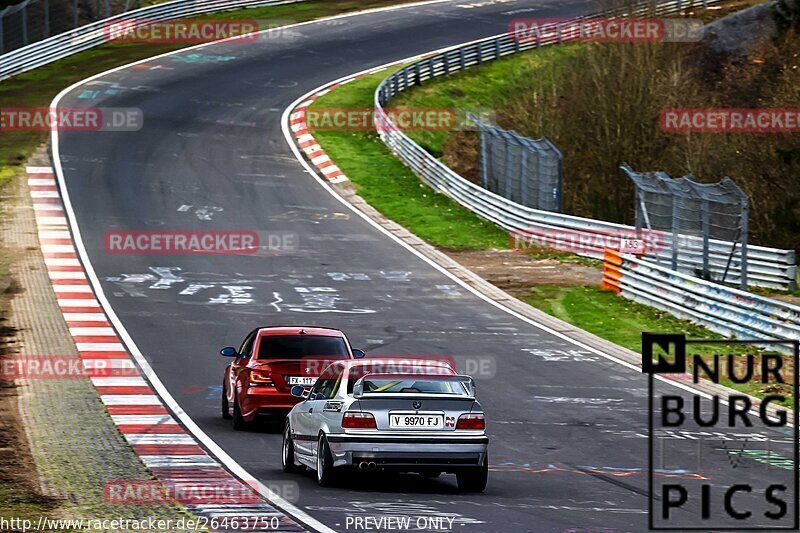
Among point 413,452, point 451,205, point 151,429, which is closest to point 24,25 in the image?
point 451,205

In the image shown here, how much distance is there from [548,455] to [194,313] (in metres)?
12.4

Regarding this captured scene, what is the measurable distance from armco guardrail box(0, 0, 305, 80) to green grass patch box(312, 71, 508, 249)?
12196 mm

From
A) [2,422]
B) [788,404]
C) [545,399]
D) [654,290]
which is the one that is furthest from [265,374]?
[654,290]

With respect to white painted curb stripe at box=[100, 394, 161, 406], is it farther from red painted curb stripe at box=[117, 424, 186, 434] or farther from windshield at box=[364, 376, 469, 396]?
windshield at box=[364, 376, 469, 396]

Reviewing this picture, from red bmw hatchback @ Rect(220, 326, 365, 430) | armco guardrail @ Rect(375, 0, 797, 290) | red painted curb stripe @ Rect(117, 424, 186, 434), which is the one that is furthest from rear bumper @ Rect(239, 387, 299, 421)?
armco guardrail @ Rect(375, 0, 797, 290)

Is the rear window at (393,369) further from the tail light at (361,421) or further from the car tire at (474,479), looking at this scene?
the car tire at (474,479)

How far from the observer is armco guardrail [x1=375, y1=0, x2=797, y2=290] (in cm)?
2758

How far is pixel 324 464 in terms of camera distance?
13055 mm

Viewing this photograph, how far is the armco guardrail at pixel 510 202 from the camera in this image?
27578 millimetres

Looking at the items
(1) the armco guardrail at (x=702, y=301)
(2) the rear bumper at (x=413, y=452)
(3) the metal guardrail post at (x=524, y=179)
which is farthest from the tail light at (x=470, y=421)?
(3) the metal guardrail post at (x=524, y=179)

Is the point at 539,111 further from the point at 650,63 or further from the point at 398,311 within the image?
the point at 398,311

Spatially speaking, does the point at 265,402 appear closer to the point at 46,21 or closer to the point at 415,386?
the point at 415,386

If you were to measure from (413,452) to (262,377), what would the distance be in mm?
4645

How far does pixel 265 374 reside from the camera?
16953mm
